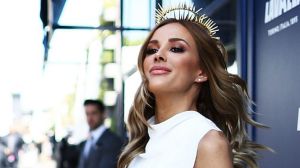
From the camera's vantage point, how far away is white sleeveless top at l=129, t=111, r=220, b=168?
1694 millimetres

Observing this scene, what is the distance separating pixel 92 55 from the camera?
11406mm

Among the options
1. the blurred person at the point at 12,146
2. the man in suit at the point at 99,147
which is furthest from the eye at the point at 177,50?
the blurred person at the point at 12,146

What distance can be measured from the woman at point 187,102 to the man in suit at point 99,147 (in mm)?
3665

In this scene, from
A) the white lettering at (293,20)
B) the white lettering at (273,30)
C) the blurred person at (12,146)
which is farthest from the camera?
the blurred person at (12,146)

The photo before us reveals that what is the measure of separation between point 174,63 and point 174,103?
5.1 inches

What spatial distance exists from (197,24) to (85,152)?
4383mm

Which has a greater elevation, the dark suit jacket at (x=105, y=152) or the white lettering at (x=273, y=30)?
the white lettering at (x=273, y=30)

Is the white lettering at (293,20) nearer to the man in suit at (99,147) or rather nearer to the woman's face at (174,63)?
the woman's face at (174,63)

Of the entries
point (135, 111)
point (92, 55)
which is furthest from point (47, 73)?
point (135, 111)

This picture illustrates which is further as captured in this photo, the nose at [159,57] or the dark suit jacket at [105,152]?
the dark suit jacket at [105,152]

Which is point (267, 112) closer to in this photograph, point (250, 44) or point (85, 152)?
point (250, 44)

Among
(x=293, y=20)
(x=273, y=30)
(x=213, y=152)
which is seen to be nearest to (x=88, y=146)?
(x=273, y=30)

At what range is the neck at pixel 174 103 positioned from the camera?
188cm

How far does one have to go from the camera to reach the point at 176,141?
1.75 meters
